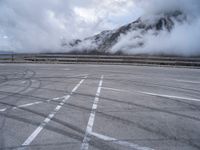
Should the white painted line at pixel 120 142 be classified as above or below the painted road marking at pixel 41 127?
above

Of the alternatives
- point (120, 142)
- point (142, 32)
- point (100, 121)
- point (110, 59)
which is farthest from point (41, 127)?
point (142, 32)

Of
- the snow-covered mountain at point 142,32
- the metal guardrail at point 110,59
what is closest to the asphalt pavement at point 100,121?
the metal guardrail at point 110,59

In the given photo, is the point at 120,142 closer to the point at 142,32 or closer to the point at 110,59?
the point at 110,59

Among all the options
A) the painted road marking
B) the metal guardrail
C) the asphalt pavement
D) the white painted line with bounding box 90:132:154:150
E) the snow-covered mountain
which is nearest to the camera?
the white painted line with bounding box 90:132:154:150

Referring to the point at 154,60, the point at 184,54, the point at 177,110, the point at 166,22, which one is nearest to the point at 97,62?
the point at 154,60

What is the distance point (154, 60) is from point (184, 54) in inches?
2360

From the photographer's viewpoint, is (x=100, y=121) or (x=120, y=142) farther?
(x=100, y=121)

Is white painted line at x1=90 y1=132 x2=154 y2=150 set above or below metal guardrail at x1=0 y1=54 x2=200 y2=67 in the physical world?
above

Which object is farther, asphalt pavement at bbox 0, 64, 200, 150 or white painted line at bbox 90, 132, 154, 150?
asphalt pavement at bbox 0, 64, 200, 150

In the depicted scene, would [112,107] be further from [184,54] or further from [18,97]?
[184,54]

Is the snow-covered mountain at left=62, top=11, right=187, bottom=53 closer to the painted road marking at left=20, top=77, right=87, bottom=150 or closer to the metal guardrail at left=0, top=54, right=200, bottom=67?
the metal guardrail at left=0, top=54, right=200, bottom=67

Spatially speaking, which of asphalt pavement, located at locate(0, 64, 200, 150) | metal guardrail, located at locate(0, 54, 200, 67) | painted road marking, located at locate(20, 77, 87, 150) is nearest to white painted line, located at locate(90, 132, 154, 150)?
asphalt pavement, located at locate(0, 64, 200, 150)

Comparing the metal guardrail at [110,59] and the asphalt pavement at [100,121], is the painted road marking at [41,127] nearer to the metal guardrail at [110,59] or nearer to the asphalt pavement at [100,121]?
the asphalt pavement at [100,121]

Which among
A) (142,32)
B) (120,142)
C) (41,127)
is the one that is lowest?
(41,127)
